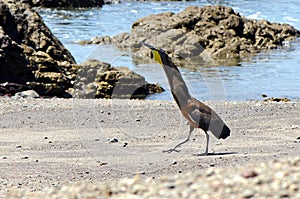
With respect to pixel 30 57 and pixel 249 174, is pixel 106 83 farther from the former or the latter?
pixel 249 174

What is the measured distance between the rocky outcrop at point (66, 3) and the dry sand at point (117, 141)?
26843mm

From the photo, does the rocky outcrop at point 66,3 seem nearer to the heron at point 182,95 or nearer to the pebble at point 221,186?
the heron at point 182,95

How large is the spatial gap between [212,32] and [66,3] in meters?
16.5

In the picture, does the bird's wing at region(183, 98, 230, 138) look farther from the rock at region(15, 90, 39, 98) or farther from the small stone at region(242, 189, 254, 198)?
the rock at region(15, 90, 39, 98)

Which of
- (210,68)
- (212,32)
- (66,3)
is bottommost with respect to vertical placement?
(66,3)

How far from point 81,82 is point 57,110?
4587 millimetres

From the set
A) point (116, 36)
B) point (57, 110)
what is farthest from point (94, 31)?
point (57, 110)

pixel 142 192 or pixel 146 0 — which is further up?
pixel 142 192

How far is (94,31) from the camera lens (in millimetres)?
27453

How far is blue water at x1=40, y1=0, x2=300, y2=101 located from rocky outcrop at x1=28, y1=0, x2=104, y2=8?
108 cm

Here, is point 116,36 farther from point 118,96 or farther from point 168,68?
point 168,68

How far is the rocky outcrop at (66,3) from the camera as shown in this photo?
3725cm

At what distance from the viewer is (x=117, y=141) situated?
7.93 meters

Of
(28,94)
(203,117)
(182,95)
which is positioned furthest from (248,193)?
(28,94)
